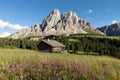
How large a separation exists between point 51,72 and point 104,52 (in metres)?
111

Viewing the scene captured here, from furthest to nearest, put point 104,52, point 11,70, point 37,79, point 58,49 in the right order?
1. point 104,52
2. point 58,49
3. point 11,70
4. point 37,79

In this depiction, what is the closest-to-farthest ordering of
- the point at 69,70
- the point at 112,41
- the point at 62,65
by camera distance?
the point at 69,70, the point at 62,65, the point at 112,41

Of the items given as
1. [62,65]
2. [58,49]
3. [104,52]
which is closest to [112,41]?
[104,52]

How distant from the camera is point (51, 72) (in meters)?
5.80

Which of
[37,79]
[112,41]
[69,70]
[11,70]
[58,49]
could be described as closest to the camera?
[37,79]

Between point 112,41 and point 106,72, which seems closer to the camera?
point 106,72

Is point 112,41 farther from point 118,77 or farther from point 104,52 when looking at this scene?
point 118,77

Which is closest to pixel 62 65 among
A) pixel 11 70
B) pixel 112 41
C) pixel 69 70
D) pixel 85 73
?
pixel 69 70

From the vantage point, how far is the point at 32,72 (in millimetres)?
5738

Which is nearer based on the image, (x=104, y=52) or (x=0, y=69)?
(x=0, y=69)

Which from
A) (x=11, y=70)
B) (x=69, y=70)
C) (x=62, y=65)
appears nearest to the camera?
(x=11, y=70)

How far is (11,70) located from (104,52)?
111619 mm

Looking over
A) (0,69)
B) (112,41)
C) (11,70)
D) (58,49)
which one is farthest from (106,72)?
(112,41)

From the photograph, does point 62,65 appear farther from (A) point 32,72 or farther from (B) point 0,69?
(B) point 0,69
